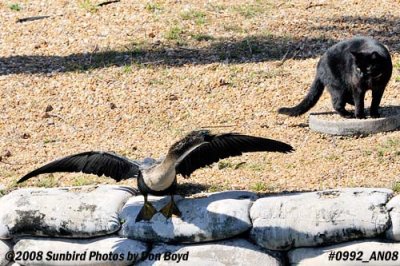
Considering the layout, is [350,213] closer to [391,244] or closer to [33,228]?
[391,244]

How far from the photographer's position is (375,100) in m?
9.28

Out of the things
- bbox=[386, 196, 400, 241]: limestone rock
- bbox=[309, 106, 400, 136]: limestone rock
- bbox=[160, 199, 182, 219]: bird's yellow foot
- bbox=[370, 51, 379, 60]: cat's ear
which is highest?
bbox=[370, 51, 379, 60]: cat's ear

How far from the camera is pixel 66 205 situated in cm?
728

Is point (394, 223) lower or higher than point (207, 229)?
higher

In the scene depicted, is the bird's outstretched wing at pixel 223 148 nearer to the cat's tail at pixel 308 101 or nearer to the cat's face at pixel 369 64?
the cat's face at pixel 369 64

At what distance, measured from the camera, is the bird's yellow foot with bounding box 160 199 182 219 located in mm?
7082

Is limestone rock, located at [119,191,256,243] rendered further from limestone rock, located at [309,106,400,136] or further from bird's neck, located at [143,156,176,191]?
limestone rock, located at [309,106,400,136]

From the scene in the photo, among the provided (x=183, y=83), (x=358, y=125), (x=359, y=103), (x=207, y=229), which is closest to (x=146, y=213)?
(x=207, y=229)

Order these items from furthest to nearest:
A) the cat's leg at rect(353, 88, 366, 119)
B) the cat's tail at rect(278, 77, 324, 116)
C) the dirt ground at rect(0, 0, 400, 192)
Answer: the cat's tail at rect(278, 77, 324, 116), the cat's leg at rect(353, 88, 366, 119), the dirt ground at rect(0, 0, 400, 192)

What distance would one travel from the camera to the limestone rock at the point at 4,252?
7438mm

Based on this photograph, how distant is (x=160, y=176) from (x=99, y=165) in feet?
1.94

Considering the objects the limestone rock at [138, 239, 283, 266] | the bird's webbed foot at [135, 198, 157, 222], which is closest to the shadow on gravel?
the bird's webbed foot at [135, 198, 157, 222]

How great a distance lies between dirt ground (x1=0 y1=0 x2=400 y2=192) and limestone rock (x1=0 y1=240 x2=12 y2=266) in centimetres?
109

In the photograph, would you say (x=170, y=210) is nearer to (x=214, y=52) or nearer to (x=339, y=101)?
(x=339, y=101)
